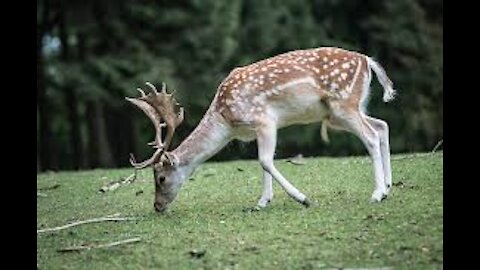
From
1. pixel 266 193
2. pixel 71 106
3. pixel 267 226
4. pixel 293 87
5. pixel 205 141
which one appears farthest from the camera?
pixel 71 106

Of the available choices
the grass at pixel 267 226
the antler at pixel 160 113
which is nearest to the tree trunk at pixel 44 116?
the grass at pixel 267 226

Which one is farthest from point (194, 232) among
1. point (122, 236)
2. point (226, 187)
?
point (226, 187)

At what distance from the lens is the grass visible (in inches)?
164

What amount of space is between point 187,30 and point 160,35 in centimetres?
42

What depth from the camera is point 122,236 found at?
4973 mm

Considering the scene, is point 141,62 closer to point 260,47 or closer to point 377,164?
point 260,47

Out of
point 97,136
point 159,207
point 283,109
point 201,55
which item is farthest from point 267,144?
point 97,136

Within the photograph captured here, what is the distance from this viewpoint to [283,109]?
5520 millimetres

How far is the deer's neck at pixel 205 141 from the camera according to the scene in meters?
5.73

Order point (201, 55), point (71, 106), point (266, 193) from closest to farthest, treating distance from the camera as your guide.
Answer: point (266, 193)
point (201, 55)
point (71, 106)

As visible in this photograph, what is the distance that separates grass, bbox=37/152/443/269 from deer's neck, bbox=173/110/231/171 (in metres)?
0.35

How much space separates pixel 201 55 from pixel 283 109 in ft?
23.8

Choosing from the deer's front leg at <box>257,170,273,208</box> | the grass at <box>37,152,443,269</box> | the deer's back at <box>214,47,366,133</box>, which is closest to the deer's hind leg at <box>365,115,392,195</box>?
the grass at <box>37,152,443,269</box>

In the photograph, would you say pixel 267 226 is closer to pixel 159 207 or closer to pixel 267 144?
pixel 267 144
